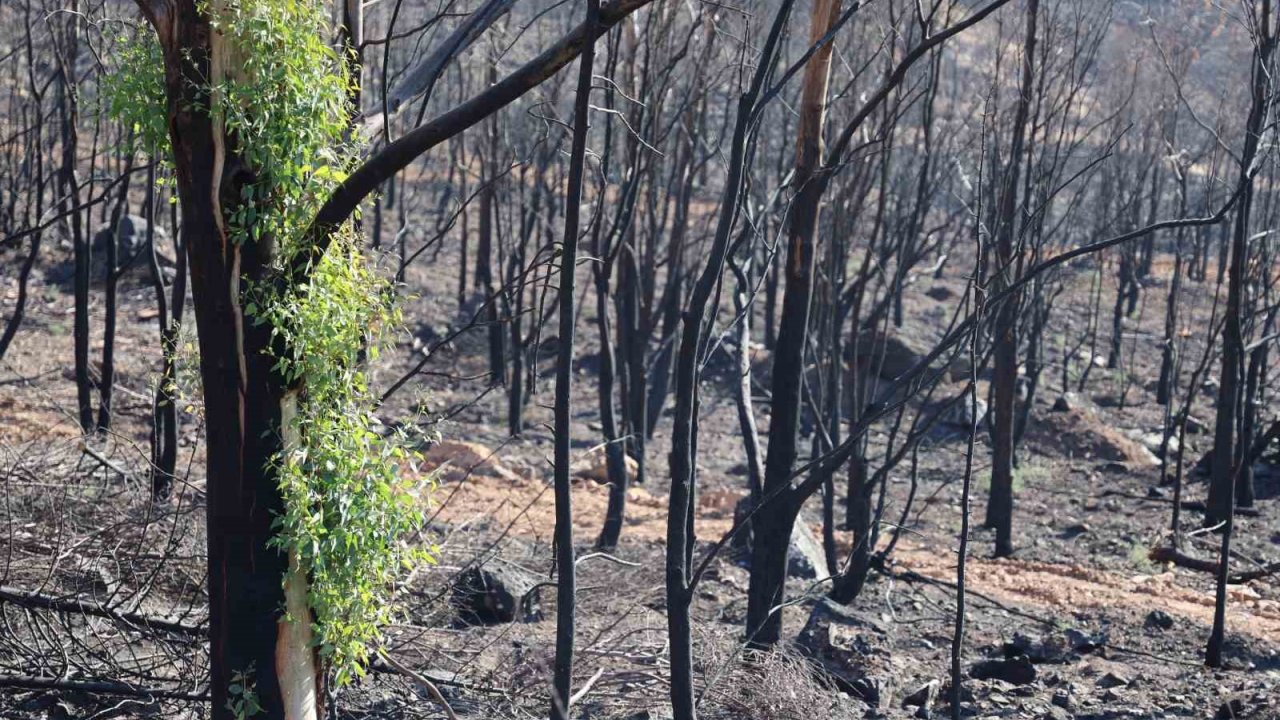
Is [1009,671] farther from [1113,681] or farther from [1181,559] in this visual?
[1181,559]

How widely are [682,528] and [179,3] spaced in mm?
2603

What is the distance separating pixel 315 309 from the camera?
436cm

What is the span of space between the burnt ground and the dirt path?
0.04m

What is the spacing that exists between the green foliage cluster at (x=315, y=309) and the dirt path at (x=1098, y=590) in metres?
5.91

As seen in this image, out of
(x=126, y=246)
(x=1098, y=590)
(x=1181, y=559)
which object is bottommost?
(x=1098, y=590)

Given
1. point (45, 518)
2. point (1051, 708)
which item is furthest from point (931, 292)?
point (45, 518)

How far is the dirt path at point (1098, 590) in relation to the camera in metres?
9.62

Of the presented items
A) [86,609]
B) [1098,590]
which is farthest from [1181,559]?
[86,609]

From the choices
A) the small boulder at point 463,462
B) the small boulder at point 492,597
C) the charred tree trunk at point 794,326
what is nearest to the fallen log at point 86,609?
the small boulder at point 492,597

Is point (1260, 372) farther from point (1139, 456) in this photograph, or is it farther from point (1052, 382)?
point (1052, 382)

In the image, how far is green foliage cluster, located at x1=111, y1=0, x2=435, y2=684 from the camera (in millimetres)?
4176

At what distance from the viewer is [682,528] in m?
4.41

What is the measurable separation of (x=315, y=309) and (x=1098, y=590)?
843cm

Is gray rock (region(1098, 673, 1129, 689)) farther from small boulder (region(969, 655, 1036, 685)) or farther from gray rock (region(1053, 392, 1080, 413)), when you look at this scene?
gray rock (region(1053, 392, 1080, 413))
